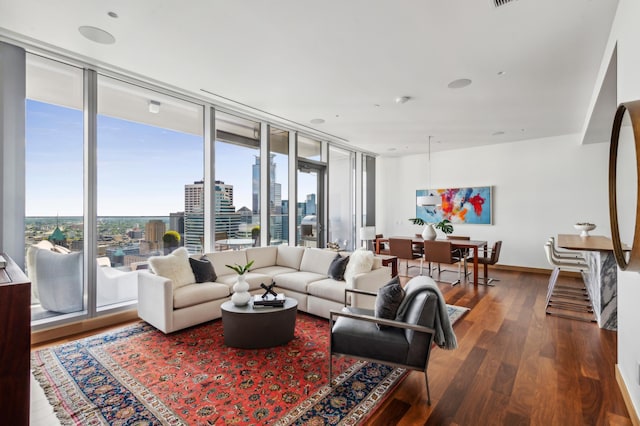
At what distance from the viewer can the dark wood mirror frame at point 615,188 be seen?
1.53 m

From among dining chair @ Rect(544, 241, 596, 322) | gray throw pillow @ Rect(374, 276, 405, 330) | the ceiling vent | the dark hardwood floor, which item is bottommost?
the dark hardwood floor

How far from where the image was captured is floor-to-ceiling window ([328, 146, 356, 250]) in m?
7.45

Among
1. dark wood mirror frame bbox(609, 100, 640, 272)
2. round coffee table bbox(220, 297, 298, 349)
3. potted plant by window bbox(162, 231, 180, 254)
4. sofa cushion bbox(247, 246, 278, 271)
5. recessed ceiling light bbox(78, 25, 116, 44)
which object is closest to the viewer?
dark wood mirror frame bbox(609, 100, 640, 272)

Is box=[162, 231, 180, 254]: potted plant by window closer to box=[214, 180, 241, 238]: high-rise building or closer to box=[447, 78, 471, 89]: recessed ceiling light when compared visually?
box=[214, 180, 241, 238]: high-rise building

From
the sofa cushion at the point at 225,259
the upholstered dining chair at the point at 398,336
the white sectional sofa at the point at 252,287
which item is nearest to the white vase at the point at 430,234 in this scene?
the white sectional sofa at the point at 252,287

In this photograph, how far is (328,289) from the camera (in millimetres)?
3676

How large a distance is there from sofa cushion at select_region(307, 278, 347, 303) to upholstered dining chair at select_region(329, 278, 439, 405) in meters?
1.11

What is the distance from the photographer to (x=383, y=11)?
2.48 meters

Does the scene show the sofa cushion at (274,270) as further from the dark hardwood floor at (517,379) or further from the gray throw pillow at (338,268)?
the dark hardwood floor at (517,379)

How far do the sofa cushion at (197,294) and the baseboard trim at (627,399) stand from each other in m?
3.62

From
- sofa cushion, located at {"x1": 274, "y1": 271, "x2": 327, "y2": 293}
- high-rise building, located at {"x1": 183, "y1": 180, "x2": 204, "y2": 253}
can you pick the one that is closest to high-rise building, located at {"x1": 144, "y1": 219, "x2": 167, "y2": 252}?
high-rise building, located at {"x1": 183, "y1": 180, "x2": 204, "y2": 253}

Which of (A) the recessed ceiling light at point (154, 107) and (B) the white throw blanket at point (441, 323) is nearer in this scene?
(B) the white throw blanket at point (441, 323)

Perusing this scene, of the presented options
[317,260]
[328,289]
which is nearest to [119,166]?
[317,260]

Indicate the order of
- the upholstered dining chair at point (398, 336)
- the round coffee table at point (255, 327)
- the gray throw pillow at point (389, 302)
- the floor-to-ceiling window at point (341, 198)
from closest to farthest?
the upholstered dining chair at point (398, 336) → the gray throw pillow at point (389, 302) → the round coffee table at point (255, 327) → the floor-to-ceiling window at point (341, 198)
